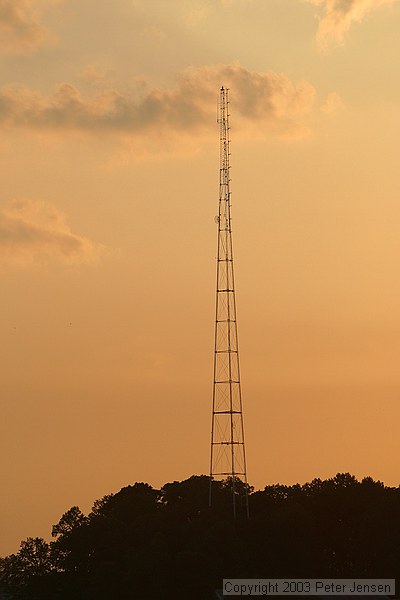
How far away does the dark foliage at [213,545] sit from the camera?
465ft

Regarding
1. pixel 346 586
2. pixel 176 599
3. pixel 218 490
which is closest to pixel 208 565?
pixel 176 599

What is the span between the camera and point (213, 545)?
145 m

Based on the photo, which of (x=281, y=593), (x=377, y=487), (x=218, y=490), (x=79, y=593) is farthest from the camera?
(x=218, y=490)

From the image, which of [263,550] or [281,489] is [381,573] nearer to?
[263,550]

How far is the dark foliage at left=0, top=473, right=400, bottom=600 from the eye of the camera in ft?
465

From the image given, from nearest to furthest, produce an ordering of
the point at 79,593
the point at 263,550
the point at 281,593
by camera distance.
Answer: the point at 281,593 < the point at 263,550 < the point at 79,593

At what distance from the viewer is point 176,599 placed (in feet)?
458

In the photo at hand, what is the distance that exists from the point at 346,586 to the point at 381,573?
9809mm

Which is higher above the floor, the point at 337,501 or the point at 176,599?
the point at 337,501

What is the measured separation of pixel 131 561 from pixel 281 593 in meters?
17.3

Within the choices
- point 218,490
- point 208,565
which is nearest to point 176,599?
point 208,565

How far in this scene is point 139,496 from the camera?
190375 millimetres

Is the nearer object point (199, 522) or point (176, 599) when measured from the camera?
point (176, 599)

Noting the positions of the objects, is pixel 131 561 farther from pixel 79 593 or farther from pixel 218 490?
pixel 218 490
